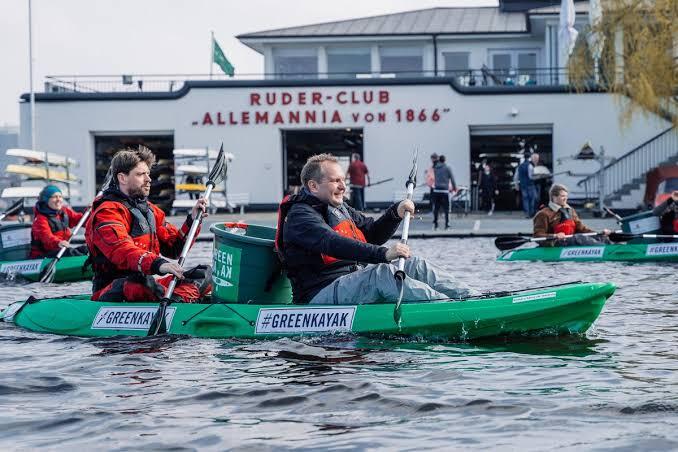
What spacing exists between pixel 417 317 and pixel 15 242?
9.42 metres

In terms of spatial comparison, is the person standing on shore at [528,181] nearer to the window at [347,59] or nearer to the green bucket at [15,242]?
the window at [347,59]

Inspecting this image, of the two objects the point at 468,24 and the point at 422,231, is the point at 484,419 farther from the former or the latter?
the point at 468,24

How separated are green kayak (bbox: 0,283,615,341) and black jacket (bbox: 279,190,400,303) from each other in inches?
10.9

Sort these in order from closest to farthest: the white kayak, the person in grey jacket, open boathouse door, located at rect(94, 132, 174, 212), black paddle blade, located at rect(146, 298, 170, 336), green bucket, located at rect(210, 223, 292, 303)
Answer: black paddle blade, located at rect(146, 298, 170, 336)
green bucket, located at rect(210, 223, 292, 303)
the person in grey jacket
the white kayak
open boathouse door, located at rect(94, 132, 174, 212)

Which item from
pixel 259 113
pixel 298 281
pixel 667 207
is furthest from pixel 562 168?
pixel 298 281

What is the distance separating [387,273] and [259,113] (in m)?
26.9

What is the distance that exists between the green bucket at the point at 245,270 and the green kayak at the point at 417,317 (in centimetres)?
19

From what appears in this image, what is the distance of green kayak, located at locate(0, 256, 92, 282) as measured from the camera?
15.1 metres

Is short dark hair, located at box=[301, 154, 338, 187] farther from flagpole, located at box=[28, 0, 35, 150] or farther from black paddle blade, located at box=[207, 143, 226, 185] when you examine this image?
flagpole, located at box=[28, 0, 35, 150]

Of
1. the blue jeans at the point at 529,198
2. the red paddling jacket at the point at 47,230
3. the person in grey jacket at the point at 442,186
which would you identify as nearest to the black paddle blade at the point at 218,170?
the red paddling jacket at the point at 47,230

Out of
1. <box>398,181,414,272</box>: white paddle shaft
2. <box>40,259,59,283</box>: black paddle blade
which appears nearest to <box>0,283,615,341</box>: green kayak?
<box>398,181,414,272</box>: white paddle shaft

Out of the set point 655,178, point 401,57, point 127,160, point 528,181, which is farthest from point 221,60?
point 127,160

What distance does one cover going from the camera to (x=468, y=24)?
139 feet

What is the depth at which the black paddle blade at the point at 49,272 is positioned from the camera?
1491cm
